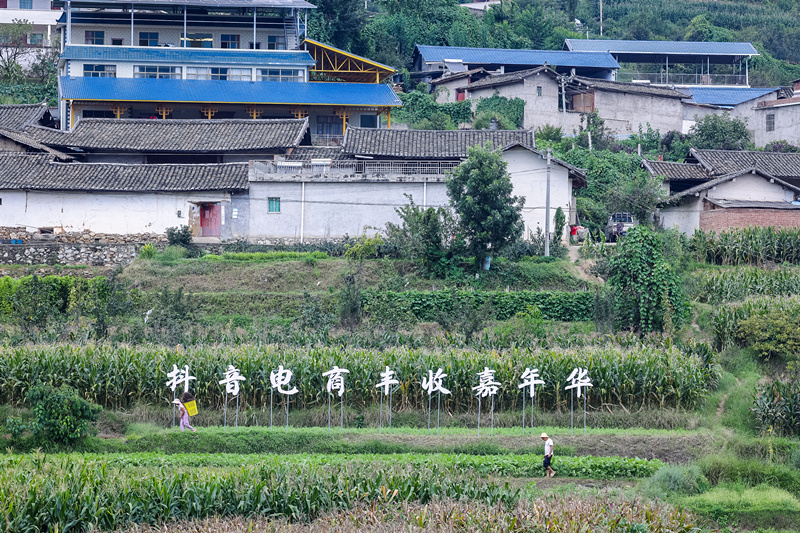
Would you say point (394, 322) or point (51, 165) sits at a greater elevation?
point (51, 165)

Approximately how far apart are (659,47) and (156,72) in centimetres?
3269

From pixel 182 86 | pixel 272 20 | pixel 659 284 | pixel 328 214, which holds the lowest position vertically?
pixel 659 284

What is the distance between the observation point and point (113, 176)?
120 feet

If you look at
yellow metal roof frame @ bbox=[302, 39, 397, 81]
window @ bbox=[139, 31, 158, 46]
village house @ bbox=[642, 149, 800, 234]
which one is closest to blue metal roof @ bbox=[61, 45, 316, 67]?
yellow metal roof frame @ bbox=[302, 39, 397, 81]

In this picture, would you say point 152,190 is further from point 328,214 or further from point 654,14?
point 654,14

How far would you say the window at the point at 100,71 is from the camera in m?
48.3

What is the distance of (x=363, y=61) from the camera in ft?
169

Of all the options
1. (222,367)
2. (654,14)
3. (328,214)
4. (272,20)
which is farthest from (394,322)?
(654,14)

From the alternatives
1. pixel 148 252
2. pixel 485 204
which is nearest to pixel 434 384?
pixel 485 204

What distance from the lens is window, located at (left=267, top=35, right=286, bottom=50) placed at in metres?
52.6

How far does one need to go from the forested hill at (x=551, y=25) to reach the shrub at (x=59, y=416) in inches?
1605

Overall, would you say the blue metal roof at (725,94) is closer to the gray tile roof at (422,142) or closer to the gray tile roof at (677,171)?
the gray tile roof at (677,171)

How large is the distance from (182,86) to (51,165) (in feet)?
41.5

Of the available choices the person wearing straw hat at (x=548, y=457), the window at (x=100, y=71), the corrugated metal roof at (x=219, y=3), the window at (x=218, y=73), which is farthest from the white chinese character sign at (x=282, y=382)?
the corrugated metal roof at (x=219, y=3)
